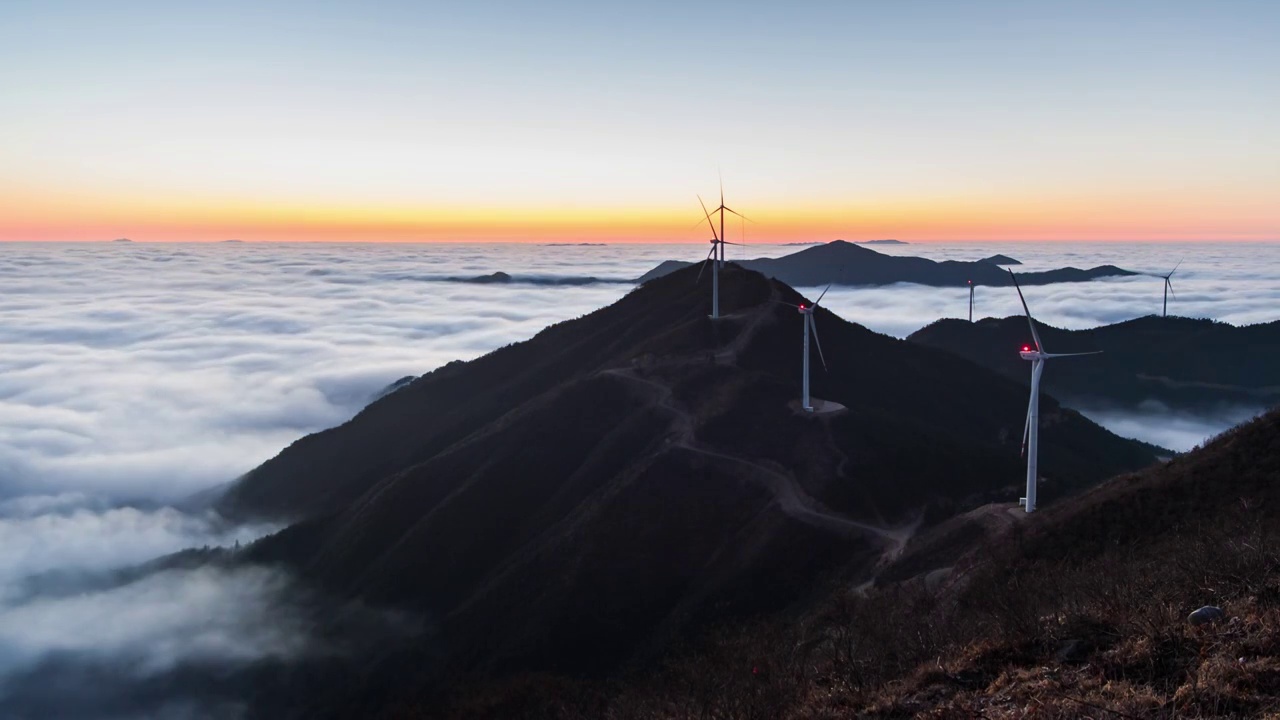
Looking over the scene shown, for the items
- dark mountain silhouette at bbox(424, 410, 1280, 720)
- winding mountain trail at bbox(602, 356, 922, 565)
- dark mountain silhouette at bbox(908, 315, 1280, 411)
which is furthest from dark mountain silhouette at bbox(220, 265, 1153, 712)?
dark mountain silhouette at bbox(908, 315, 1280, 411)

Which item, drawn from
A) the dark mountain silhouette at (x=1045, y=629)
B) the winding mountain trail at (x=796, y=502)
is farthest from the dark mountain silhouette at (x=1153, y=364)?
the dark mountain silhouette at (x=1045, y=629)

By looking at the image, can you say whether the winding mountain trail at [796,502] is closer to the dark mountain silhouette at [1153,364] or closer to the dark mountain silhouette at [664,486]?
the dark mountain silhouette at [664,486]

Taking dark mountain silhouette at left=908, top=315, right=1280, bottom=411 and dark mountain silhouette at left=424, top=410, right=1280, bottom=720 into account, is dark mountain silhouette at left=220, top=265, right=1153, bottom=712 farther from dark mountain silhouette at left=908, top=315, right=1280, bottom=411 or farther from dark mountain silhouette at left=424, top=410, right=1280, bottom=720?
dark mountain silhouette at left=908, top=315, right=1280, bottom=411

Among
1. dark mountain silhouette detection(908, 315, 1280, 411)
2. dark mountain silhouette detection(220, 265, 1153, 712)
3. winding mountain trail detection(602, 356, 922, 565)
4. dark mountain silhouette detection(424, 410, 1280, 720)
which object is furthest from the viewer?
dark mountain silhouette detection(908, 315, 1280, 411)

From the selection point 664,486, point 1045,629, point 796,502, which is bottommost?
point 664,486

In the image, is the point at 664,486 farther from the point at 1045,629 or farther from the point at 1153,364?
the point at 1153,364

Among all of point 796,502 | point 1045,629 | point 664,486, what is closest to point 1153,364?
point 796,502
